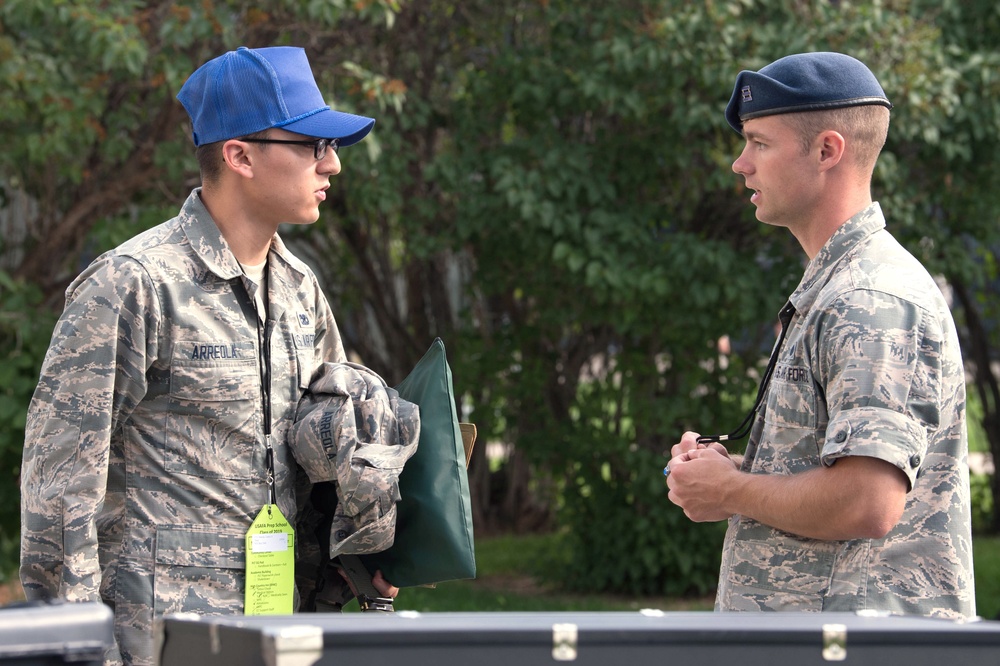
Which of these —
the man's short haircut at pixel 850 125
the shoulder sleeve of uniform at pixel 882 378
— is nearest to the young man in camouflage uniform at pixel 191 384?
the man's short haircut at pixel 850 125

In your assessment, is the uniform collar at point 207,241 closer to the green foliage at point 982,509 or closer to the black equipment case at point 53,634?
the black equipment case at point 53,634

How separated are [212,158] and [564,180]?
4.12 m

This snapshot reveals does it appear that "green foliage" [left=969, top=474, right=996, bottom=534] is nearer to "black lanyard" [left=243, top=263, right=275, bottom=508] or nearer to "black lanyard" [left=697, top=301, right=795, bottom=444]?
"black lanyard" [left=697, top=301, right=795, bottom=444]

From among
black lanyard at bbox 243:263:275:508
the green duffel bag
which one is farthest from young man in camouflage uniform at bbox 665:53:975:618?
black lanyard at bbox 243:263:275:508

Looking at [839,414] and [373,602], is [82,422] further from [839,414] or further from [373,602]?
[839,414]

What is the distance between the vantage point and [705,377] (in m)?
7.45

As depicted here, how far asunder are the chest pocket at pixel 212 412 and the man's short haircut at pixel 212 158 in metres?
0.42

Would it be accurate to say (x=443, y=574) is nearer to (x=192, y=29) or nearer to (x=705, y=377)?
(x=192, y=29)

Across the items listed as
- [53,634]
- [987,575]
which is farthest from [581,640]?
[987,575]

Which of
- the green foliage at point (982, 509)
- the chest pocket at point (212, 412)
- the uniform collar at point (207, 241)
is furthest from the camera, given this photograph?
the green foliage at point (982, 509)

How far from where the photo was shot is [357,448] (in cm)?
262

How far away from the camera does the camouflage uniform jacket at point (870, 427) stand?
220cm

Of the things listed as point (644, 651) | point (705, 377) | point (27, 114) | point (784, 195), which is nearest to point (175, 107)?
point (27, 114)

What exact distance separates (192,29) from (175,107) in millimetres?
887
